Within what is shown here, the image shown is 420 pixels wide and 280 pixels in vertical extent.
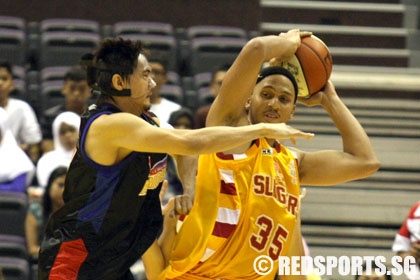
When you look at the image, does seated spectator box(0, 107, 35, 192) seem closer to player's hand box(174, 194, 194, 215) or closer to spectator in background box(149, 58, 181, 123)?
spectator in background box(149, 58, 181, 123)

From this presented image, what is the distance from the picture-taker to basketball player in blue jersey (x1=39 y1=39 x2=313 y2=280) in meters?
4.38

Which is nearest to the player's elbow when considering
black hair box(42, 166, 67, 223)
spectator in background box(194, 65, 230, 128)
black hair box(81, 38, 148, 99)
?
black hair box(81, 38, 148, 99)

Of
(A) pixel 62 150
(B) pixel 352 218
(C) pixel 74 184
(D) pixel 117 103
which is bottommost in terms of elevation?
(B) pixel 352 218

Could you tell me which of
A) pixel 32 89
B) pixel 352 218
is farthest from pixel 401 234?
pixel 32 89

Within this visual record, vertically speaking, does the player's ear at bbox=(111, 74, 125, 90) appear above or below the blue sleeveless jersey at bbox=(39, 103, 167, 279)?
above

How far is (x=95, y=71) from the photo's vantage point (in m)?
4.47

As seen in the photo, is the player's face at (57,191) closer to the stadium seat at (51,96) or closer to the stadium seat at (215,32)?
the stadium seat at (51,96)

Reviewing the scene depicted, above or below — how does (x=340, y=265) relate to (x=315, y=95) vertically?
below

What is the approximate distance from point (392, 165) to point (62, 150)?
2.86m

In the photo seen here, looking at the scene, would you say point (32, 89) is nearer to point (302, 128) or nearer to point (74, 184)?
point (302, 128)

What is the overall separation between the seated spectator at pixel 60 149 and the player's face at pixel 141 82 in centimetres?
318

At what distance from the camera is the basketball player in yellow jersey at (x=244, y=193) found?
14.9 ft

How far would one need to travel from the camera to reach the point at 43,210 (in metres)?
7.09

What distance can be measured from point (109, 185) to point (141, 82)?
0.45 m
